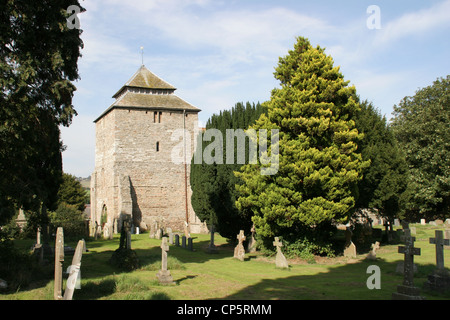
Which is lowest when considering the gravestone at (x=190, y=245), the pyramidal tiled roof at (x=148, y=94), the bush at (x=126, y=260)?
the gravestone at (x=190, y=245)

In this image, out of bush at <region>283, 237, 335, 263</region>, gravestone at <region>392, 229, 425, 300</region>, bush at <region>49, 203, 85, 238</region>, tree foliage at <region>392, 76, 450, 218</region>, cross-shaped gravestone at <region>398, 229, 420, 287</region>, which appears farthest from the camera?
tree foliage at <region>392, 76, 450, 218</region>

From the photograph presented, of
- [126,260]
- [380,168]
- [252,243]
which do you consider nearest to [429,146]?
[380,168]

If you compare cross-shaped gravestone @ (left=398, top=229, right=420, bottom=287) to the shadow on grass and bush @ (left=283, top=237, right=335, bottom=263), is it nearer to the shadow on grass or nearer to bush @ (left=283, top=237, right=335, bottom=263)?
the shadow on grass

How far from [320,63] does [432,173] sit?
21.4 m

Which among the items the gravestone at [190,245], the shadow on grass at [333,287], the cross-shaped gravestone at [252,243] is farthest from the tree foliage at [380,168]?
the gravestone at [190,245]

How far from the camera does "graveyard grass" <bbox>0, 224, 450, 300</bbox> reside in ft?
31.7

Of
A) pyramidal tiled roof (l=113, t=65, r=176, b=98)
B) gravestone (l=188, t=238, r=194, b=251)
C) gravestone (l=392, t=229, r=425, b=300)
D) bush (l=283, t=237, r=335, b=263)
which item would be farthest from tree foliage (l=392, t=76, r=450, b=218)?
gravestone (l=392, t=229, r=425, b=300)

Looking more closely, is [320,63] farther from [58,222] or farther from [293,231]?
[58,222]

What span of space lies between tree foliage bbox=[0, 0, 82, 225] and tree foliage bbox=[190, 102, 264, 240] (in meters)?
10.1

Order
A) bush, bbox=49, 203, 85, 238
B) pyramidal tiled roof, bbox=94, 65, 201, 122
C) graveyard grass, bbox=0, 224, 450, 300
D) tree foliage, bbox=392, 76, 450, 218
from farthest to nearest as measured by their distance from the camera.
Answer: pyramidal tiled roof, bbox=94, 65, 201, 122 < tree foliage, bbox=392, 76, 450, 218 < bush, bbox=49, 203, 85, 238 < graveyard grass, bbox=0, 224, 450, 300

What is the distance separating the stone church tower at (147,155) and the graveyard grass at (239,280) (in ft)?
46.8

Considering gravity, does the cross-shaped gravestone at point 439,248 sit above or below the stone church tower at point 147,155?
below

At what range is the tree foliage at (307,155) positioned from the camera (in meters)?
15.3

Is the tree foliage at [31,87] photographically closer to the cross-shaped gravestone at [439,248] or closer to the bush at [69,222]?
the cross-shaped gravestone at [439,248]
